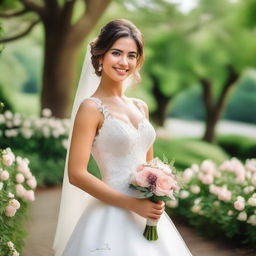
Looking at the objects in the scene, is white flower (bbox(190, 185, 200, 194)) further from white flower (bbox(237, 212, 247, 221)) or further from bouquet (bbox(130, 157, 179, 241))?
bouquet (bbox(130, 157, 179, 241))

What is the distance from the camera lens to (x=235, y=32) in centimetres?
1284

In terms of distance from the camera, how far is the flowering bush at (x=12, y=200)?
313cm

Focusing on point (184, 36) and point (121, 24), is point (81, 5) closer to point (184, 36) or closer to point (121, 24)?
point (184, 36)

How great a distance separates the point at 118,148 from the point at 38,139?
5.30 meters

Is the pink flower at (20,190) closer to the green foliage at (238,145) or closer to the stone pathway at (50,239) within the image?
the stone pathway at (50,239)

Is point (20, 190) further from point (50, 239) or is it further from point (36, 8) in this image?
point (36, 8)

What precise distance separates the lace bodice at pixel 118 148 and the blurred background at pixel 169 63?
21.2 ft

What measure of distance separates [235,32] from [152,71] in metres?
2.62

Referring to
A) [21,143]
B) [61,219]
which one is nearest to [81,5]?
[21,143]

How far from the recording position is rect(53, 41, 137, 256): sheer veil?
9.09 feet

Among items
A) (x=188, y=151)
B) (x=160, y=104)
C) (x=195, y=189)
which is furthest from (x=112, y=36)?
(x=160, y=104)

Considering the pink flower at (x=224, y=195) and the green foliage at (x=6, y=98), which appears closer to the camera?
the pink flower at (x=224, y=195)

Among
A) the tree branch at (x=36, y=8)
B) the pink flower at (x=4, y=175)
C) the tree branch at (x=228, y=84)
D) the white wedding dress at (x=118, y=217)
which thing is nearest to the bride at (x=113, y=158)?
the white wedding dress at (x=118, y=217)

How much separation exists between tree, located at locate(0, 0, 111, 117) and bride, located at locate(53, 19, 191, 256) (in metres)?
6.32
